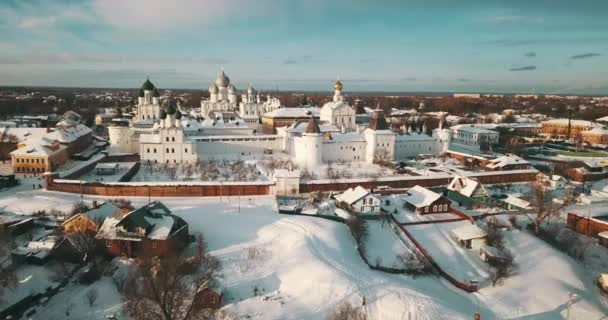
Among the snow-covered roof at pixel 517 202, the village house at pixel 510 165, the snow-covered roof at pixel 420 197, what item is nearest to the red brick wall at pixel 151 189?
the snow-covered roof at pixel 420 197

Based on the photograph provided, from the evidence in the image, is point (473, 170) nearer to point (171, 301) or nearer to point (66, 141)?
point (171, 301)

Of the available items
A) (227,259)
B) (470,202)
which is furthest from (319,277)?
(470,202)

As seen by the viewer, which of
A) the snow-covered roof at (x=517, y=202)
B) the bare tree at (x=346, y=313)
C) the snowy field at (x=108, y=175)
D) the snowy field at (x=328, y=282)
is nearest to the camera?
the bare tree at (x=346, y=313)

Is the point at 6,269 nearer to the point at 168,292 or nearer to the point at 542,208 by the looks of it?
the point at 168,292

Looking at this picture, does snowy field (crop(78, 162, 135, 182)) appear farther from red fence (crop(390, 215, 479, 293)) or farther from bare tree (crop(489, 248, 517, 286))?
bare tree (crop(489, 248, 517, 286))

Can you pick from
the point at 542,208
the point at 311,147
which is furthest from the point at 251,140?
the point at 542,208

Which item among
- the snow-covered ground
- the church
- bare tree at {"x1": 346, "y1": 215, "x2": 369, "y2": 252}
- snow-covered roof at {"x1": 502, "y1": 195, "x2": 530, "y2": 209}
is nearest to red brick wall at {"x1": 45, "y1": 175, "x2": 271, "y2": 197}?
bare tree at {"x1": 346, "y1": 215, "x2": 369, "y2": 252}

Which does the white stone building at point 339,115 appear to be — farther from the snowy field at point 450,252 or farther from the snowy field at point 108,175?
the snowy field at point 450,252
